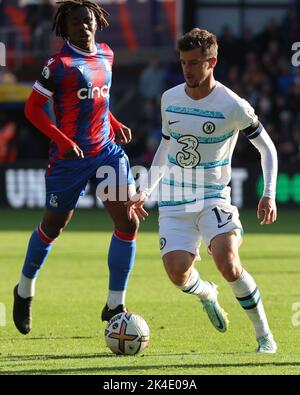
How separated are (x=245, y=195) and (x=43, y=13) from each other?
7.85 metres

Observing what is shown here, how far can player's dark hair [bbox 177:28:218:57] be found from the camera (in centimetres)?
767

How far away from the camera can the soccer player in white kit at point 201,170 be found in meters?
7.68

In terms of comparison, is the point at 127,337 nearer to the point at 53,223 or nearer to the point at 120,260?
the point at 120,260

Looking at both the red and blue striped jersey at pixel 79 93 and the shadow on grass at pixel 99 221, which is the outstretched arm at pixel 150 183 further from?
the shadow on grass at pixel 99 221

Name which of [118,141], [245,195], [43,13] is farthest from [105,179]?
[43,13]

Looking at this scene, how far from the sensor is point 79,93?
28.8ft

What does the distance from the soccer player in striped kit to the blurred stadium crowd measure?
13.9m

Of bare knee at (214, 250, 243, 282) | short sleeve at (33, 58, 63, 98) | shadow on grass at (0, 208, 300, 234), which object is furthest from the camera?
shadow on grass at (0, 208, 300, 234)

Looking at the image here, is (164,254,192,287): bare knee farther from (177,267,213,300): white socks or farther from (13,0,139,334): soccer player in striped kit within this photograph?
(13,0,139,334): soccer player in striped kit

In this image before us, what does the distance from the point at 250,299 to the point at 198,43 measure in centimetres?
175

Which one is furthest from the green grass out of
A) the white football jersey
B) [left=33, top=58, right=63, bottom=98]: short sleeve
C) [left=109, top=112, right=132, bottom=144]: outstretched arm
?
[left=33, top=58, right=63, bottom=98]: short sleeve

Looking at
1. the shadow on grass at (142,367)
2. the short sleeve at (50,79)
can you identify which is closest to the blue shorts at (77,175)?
the short sleeve at (50,79)

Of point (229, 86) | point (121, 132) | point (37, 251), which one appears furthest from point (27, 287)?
point (229, 86)

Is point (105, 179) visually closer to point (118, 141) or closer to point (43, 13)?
point (118, 141)
